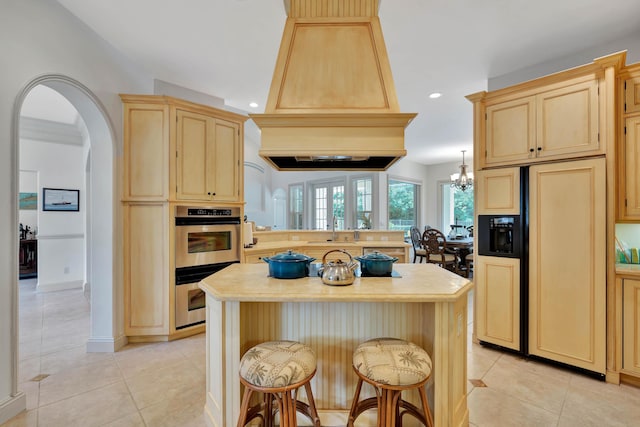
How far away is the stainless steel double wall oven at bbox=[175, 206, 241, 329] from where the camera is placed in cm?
302

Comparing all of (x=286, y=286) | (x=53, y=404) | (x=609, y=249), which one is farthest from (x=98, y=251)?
(x=609, y=249)

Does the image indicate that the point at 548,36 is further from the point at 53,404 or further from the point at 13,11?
the point at 53,404

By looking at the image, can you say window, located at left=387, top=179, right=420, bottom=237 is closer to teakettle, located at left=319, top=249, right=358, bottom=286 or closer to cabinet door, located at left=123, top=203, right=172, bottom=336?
cabinet door, located at left=123, top=203, right=172, bottom=336

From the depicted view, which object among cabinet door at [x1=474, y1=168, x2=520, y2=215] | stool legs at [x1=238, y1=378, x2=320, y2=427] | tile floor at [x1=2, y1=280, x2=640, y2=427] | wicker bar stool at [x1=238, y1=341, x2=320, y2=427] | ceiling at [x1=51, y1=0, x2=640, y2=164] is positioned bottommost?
tile floor at [x1=2, y1=280, x2=640, y2=427]

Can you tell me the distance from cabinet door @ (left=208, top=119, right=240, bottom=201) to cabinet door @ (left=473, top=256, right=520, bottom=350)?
278 centimetres

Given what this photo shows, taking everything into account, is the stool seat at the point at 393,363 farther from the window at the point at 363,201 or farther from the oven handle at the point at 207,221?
the window at the point at 363,201

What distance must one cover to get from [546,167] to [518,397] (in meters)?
1.84

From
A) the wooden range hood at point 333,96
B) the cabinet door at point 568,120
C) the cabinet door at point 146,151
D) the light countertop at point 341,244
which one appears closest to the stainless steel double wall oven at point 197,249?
the cabinet door at point 146,151

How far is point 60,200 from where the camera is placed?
5.10 meters

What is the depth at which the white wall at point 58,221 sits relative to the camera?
4.90 meters

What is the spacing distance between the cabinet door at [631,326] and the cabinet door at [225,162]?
3633 millimetres

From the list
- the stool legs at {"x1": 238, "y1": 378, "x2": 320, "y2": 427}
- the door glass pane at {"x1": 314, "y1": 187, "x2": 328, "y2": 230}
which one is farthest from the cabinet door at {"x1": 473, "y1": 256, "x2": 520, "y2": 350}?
the door glass pane at {"x1": 314, "y1": 187, "x2": 328, "y2": 230}

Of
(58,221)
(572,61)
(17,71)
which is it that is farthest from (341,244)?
(58,221)

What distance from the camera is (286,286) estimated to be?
1636 mm
